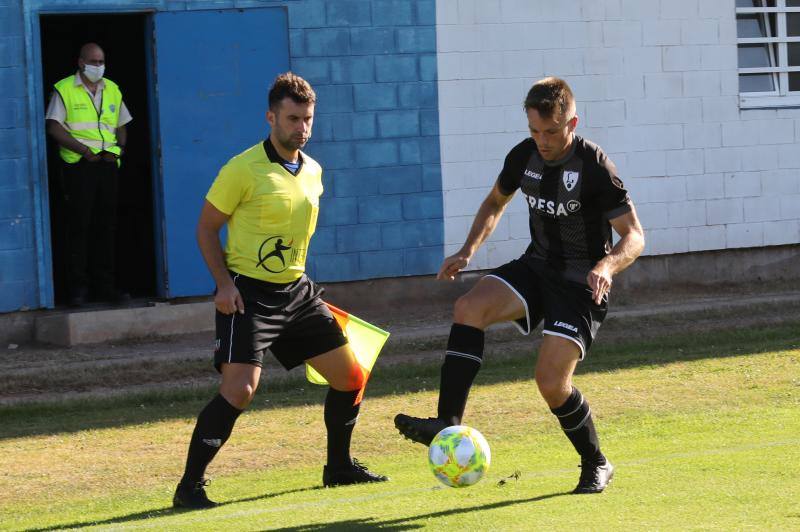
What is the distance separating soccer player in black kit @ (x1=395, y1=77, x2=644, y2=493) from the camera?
674 centimetres

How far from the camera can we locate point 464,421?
9242mm

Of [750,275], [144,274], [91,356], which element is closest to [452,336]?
[91,356]

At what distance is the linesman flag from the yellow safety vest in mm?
5704

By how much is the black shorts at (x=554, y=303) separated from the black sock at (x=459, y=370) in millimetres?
324

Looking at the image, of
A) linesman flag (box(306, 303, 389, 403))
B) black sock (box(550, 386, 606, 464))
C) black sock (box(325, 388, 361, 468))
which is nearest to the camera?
black sock (box(550, 386, 606, 464))

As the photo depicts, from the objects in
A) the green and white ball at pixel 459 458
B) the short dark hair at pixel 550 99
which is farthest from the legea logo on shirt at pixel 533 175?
the green and white ball at pixel 459 458

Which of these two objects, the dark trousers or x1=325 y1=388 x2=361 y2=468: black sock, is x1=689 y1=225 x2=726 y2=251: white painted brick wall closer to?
the dark trousers

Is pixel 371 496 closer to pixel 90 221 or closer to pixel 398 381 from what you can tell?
pixel 398 381

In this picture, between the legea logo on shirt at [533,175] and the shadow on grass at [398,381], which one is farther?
the shadow on grass at [398,381]

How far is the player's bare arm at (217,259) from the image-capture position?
6910mm

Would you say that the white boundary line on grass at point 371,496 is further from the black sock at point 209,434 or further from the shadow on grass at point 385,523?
the shadow on grass at point 385,523

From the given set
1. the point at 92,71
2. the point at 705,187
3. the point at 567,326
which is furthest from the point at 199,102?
the point at 567,326

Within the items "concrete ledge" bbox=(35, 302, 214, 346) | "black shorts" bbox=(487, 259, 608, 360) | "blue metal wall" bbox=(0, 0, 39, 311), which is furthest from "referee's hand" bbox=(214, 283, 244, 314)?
"blue metal wall" bbox=(0, 0, 39, 311)

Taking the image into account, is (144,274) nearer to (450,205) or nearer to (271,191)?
(450,205)
